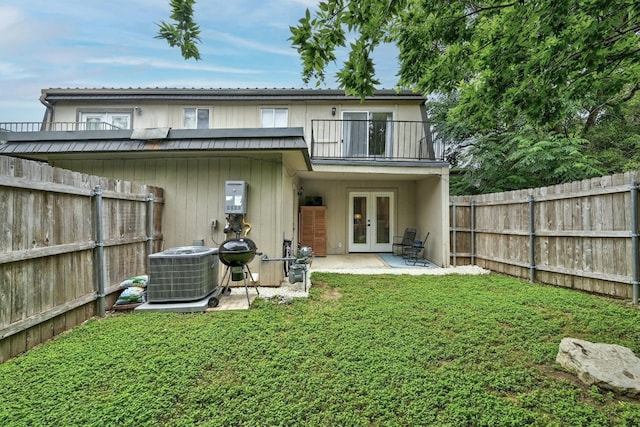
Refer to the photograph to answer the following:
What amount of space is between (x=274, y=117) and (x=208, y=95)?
2.19 metres

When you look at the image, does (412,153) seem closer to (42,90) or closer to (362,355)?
(362,355)

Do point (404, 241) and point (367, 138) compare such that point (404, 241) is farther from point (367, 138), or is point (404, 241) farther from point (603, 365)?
point (603, 365)

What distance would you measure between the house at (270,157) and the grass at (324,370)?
7.39 feet

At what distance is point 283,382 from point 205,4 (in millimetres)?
2828

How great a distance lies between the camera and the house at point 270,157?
500cm

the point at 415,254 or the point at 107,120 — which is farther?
the point at 107,120

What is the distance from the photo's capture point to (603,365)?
7.53 feet

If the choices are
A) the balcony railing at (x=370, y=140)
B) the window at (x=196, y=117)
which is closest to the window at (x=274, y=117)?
the balcony railing at (x=370, y=140)

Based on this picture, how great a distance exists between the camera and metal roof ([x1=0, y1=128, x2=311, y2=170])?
477 cm

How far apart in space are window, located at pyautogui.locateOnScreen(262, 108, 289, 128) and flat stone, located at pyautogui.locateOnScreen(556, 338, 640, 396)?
8.54 metres

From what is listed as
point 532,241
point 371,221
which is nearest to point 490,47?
point 532,241

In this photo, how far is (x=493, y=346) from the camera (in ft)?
9.47

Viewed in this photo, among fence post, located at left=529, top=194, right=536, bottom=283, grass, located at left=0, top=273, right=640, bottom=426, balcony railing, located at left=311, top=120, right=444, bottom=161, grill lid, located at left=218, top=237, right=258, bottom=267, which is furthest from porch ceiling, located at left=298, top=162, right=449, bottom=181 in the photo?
grass, located at left=0, top=273, right=640, bottom=426

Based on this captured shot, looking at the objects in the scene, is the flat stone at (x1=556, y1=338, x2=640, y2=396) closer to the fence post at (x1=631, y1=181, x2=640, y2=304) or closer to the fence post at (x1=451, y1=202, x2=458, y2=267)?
the fence post at (x1=631, y1=181, x2=640, y2=304)
